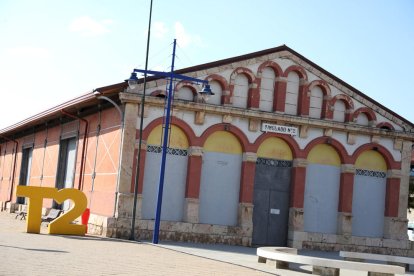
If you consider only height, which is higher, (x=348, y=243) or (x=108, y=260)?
(x=348, y=243)

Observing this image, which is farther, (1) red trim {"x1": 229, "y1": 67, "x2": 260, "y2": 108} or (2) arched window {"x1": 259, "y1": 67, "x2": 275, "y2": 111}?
(2) arched window {"x1": 259, "y1": 67, "x2": 275, "y2": 111}

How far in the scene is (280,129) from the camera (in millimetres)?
25125

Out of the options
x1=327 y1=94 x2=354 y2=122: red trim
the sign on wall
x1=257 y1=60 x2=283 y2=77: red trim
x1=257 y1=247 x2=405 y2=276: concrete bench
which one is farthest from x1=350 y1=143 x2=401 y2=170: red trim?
x1=257 y1=247 x2=405 y2=276: concrete bench

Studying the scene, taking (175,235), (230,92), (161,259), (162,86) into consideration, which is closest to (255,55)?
(230,92)

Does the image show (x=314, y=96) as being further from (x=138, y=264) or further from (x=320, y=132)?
(x=138, y=264)

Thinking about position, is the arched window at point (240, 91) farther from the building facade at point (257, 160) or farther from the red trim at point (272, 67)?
the red trim at point (272, 67)

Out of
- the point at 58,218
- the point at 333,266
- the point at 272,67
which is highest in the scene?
the point at 272,67

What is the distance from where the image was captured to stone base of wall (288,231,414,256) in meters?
25.0

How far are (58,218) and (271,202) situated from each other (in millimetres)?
8469

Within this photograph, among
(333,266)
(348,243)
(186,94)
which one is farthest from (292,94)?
(333,266)

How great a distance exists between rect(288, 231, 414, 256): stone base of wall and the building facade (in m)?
0.04

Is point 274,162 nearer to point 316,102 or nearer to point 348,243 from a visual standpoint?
point 316,102

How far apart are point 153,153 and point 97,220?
3.20m

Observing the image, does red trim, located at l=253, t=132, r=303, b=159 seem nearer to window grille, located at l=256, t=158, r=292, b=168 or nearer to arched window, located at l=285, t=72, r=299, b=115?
window grille, located at l=256, t=158, r=292, b=168
